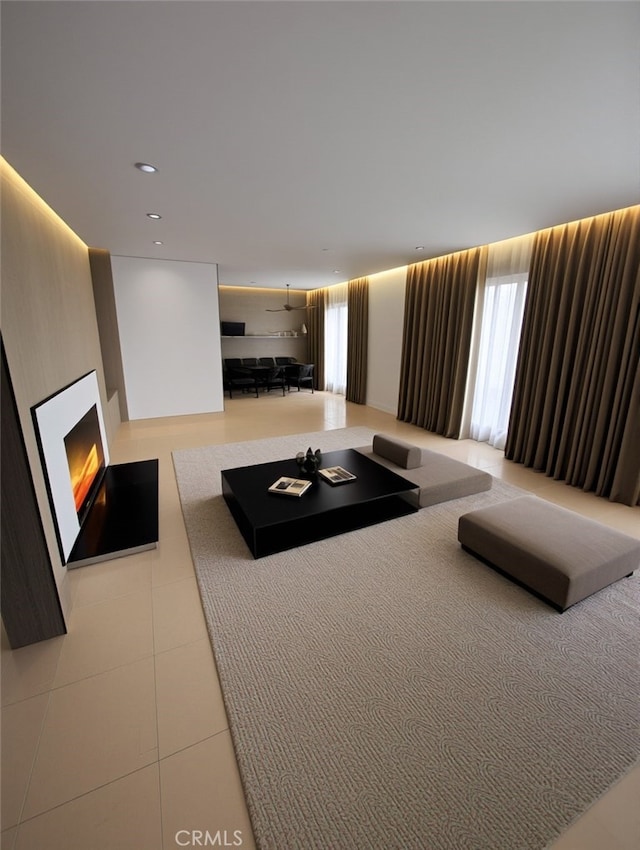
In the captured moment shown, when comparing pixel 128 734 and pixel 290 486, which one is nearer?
pixel 128 734

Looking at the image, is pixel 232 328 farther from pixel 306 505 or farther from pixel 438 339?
pixel 306 505

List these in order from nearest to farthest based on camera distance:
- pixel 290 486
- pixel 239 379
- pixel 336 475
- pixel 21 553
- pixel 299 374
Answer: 1. pixel 21 553
2. pixel 290 486
3. pixel 336 475
4. pixel 239 379
5. pixel 299 374

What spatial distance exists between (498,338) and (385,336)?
236 cm

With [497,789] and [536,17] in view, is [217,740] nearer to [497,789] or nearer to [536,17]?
[497,789]

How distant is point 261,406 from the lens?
7.42 meters

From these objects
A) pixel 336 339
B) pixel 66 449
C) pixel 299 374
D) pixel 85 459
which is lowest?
pixel 85 459

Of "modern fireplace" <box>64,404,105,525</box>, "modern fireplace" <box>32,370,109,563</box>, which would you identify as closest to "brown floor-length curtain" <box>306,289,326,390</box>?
"modern fireplace" <box>64,404,105,525</box>

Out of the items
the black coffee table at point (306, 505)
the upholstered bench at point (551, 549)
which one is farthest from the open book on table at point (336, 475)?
the upholstered bench at point (551, 549)

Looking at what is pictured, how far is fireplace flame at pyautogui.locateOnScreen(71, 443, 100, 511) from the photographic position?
2.56 meters

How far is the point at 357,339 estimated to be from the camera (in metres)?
7.36

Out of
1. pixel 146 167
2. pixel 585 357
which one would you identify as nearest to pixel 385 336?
pixel 585 357

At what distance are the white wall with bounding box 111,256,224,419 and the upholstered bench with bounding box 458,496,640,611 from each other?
204 inches

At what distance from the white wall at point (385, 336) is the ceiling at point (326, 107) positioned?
2980 mm

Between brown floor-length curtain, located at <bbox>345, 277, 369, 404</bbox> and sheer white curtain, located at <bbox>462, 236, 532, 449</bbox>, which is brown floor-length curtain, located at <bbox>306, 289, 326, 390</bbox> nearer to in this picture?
brown floor-length curtain, located at <bbox>345, 277, 369, 404</bbox>
